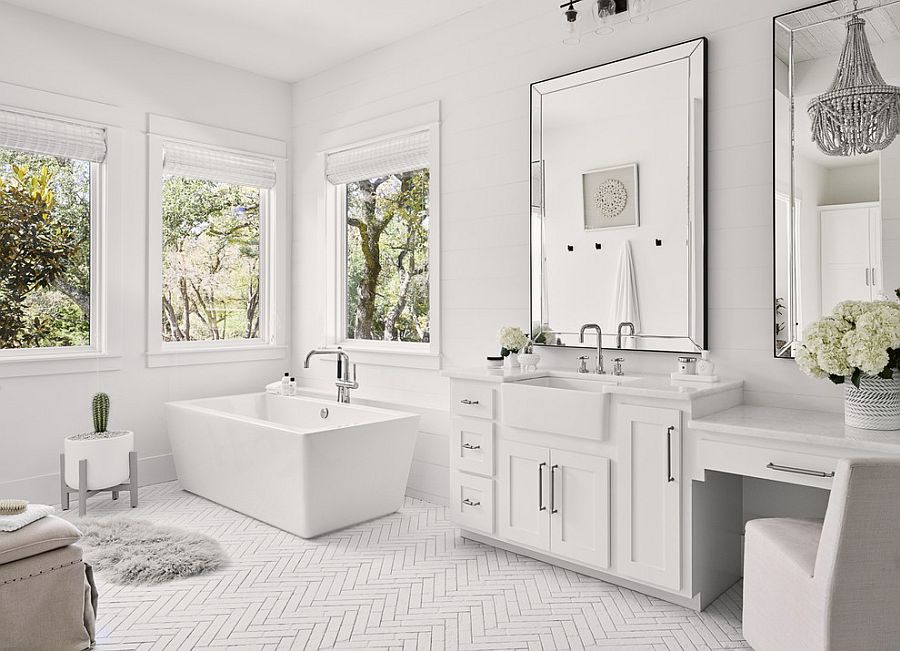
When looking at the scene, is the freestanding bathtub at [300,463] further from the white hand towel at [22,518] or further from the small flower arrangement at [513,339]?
the white hand towel at [22,518]

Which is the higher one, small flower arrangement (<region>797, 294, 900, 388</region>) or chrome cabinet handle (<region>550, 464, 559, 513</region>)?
small flower arrangement (<region>797, 294, 900, 388</region>)

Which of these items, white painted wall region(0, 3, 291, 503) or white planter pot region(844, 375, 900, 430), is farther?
white painted wall region(0, 3, 291, 503)

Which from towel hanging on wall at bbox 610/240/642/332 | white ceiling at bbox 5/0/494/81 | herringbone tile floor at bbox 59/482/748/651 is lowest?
herringbone tile floor at bbox 59/482/748/651

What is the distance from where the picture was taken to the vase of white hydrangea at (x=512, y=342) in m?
→ 3.35

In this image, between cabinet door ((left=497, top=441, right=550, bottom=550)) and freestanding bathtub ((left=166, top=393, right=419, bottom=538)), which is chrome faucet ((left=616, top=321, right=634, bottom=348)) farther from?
freestanding bathtub ((left=166, top=393, right=419, bottom=538))

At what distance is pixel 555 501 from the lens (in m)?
2.90

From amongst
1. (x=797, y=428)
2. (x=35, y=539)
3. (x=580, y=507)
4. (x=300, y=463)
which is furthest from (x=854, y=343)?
(x=35, y=539)

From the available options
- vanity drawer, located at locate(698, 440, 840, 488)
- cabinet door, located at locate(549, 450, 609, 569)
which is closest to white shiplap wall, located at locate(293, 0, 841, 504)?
vanity drawer, located at locate(698, 440, 840, 488)

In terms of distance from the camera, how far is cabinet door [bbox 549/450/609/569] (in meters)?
2.75

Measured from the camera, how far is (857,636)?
68.1 inches

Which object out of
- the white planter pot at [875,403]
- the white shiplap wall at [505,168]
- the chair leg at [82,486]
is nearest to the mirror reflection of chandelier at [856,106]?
the white shiplap wall at [505,168]

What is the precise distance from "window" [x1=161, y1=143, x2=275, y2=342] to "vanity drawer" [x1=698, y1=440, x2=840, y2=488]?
3605mm

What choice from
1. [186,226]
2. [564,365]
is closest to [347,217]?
[186,226]

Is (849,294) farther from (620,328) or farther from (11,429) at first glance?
(11,429)
